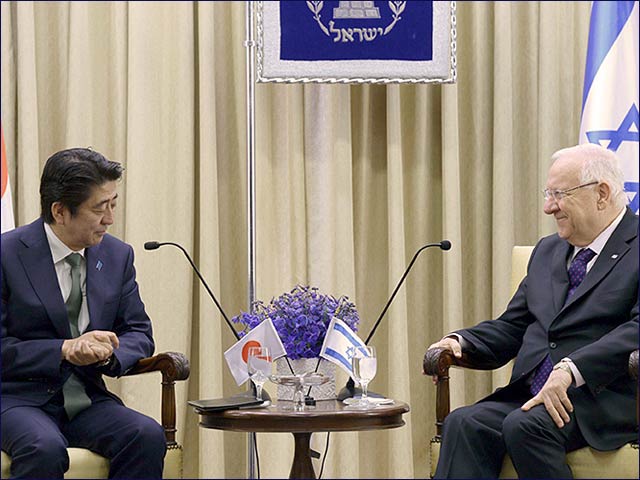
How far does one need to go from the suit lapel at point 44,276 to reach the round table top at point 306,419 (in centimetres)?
52

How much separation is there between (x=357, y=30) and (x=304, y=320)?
1.63 m

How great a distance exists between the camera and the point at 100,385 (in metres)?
3.34

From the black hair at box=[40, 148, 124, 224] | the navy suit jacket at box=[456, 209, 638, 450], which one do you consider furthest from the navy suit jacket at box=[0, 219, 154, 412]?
the navy suit jacket at box=[456, 209, 638, 450]

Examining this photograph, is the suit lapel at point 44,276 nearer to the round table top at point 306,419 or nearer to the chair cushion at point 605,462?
the round table top at point 306,419

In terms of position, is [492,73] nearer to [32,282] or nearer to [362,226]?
[362,226]

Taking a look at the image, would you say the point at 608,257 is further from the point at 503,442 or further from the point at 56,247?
the point at 56,247

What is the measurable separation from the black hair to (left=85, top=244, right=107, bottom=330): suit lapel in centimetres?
19

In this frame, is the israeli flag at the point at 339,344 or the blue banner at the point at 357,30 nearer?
the israeli flag at the point at 339,344

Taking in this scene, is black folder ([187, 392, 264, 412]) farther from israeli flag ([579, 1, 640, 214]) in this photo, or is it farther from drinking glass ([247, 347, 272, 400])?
israeli flag ([579, 1, 640, 214])

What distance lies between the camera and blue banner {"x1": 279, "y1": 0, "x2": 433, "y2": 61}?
14.5 feet

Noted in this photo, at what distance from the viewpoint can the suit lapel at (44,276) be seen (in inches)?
127

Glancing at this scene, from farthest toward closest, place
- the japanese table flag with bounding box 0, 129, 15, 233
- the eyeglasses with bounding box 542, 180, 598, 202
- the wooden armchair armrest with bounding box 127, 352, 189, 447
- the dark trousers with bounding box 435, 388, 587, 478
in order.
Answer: the japanese table flag with bounding box 0, 129, 15, 233 < the eyeglasses with bounding box 542, 180, 598, 202 < the wooden armchair armrest with bounding box 127, 352, 189, 447 < the dark trousers with bounding box 435, 388, 587, 478

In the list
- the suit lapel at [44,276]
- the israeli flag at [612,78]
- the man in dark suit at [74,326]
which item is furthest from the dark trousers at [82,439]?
the israeli flag at [612,78]

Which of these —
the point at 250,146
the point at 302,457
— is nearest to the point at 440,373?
the point at 302,457
